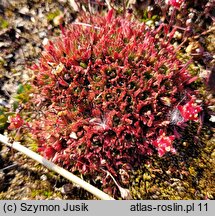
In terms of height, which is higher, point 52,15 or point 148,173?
point 52,15

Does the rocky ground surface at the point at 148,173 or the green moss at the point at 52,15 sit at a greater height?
the green moss at the point at 52,15

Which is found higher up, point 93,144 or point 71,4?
point 71,4

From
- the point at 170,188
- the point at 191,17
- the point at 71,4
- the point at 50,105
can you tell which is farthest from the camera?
the point at 71,4

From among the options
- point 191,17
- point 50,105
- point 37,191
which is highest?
point 191,17

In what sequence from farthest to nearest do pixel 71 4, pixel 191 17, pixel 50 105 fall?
pixel 71 4 → pixel 191 17 → pixel 50 105

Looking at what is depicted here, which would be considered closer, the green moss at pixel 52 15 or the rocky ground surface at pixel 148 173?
the rocky ground surface at pixel 148 173

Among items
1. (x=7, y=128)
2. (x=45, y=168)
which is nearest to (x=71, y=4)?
(x=7, y=128)

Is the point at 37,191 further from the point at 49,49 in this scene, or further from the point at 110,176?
the point at 49,49

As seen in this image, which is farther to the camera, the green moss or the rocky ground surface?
the green moss

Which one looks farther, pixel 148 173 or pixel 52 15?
pixel 52 15

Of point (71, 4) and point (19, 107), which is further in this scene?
point (71, 4)

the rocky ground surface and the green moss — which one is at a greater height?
the green moss
